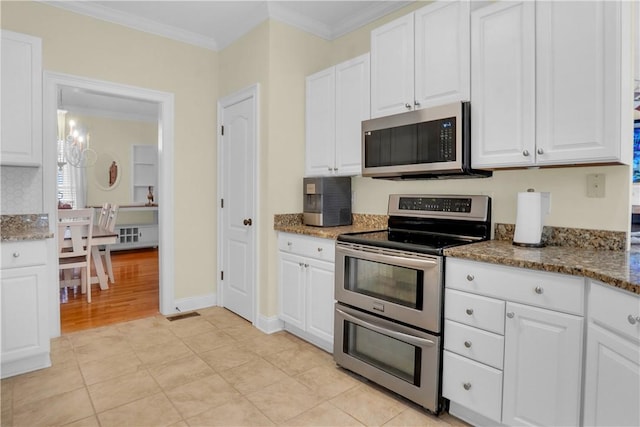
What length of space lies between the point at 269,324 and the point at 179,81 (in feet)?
7.95

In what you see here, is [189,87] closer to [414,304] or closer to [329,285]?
[329,285]

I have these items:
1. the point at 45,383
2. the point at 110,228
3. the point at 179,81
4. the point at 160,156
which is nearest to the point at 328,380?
the point at 45,383

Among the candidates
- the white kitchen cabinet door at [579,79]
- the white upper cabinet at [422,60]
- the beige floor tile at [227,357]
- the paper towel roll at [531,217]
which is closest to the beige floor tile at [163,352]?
the beige floor tile at [227,357]

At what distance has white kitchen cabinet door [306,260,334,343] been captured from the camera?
2.66m

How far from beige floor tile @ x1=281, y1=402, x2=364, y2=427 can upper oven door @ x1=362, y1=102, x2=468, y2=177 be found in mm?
1461

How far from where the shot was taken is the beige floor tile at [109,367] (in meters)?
2.37

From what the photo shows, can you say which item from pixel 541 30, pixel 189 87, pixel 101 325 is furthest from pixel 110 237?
pixel 541 30

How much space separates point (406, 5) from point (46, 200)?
124 inches

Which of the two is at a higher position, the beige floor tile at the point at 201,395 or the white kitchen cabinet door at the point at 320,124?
the white kitchen cabinet door at the point at 320,124

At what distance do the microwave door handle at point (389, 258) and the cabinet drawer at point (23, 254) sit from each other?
6.25ft

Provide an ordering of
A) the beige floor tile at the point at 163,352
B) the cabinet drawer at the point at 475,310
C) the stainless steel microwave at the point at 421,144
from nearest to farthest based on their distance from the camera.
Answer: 1. the cabinet drawer at the point at 475,310
2. the stainless steel microwave at the point at 421,144
3. the beige floor tile at the point at 163,352

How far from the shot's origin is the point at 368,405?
2068mm

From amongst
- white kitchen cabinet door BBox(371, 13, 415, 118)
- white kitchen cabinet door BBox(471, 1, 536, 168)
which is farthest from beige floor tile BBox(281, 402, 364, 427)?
white kitchen cabinet door BBox(371, 13, 415, 118)

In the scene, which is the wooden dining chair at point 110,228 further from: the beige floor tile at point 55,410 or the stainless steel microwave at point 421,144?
the stainless steel microwave at point 421,144
